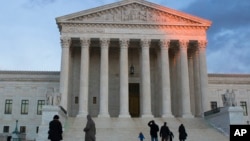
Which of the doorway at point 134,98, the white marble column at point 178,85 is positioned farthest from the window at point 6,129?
the white marble column at point 178,85

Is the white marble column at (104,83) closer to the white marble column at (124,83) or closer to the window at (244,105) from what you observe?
the white marble column at (124,83)

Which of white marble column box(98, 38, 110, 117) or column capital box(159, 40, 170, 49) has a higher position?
column capital box(159, 40, 170, 49)

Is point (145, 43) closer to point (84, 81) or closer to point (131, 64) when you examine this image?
point (131, 64)

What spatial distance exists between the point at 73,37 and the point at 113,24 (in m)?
5.59

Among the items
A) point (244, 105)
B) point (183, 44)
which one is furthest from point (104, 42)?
point (244, 105)

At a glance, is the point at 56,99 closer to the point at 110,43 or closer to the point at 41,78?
the point at 110,43

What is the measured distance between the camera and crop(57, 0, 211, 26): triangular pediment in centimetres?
4434

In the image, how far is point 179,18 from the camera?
45.4m

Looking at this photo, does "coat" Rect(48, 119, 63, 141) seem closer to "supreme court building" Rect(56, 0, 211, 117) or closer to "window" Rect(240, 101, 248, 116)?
"supreme court building" Rect(56, 0, 211, 117)

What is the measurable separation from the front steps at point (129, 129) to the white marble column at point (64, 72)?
3828 mm

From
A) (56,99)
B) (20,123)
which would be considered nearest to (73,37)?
(56,99)

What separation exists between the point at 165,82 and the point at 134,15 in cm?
1000

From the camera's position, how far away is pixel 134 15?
45.1 meters

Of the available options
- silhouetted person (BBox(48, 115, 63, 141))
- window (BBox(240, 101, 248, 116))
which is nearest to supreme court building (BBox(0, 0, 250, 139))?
window (BBox(240, 101, 248, 116))
